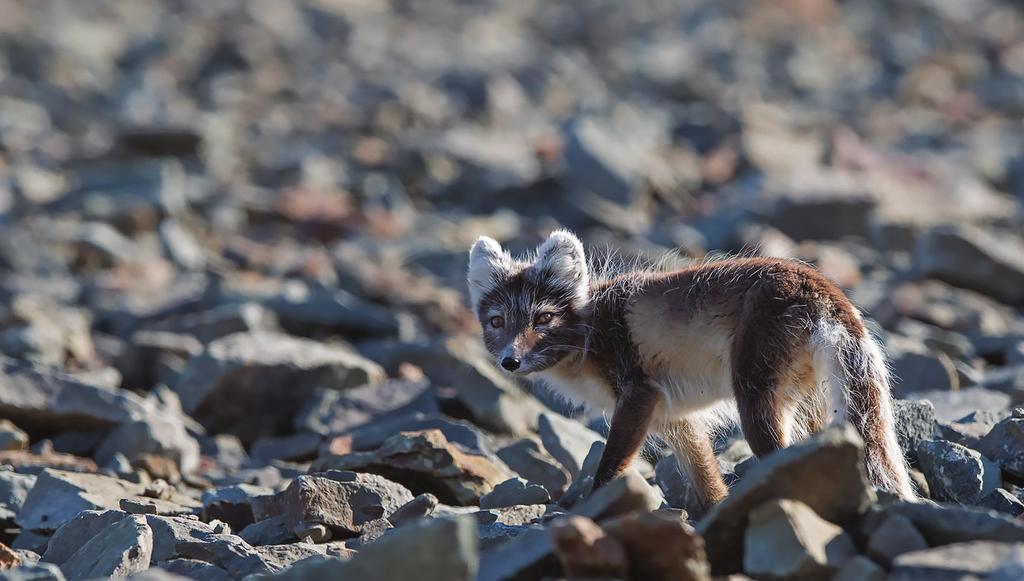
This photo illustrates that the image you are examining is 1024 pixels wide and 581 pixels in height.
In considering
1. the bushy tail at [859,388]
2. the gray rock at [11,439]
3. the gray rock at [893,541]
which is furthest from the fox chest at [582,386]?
the gray rock at [11,439]

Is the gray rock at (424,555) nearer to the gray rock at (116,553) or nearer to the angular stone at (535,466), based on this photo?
the gray rock at (116,553)

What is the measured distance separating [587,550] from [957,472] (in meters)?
2.13

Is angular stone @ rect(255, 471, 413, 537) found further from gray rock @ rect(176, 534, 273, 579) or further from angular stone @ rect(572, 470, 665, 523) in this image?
angular stone @ rect(572, 470, 665, 523)

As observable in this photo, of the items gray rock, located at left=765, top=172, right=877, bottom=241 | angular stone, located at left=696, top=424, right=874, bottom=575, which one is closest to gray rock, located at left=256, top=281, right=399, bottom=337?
gray rock, located at left=765, top=172, right=877, bottom=241

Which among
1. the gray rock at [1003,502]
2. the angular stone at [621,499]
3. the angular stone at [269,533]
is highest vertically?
the angular stone at [621,499]

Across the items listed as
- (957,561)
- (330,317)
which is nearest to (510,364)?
(957,561)

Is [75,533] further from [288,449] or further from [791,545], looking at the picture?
[791,545]

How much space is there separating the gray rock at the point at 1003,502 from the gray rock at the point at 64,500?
137 inches

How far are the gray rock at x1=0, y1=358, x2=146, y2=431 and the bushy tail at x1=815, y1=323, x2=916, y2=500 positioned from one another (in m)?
4.06

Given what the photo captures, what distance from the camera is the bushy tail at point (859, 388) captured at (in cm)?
514

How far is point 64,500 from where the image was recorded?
237 inches

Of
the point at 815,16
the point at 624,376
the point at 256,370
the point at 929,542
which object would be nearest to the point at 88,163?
the point at 256,370

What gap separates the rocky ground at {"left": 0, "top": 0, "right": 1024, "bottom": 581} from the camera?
437 cm

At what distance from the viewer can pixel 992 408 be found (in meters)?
6.89
